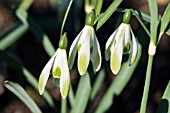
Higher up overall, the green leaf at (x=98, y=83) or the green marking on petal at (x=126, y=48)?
the green marking on petal at (x=126, y=48)

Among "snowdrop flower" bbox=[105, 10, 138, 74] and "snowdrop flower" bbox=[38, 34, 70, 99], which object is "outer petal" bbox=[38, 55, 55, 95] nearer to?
"snowdrop flower" bbox=[38, 34, 70, 99]

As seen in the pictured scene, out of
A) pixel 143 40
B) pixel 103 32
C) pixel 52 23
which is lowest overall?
pixel 103 32

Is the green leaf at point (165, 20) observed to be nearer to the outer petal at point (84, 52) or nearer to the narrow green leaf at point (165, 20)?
the narrow green leaf at point (165, 20)

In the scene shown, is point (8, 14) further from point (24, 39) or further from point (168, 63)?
point (168, 63)

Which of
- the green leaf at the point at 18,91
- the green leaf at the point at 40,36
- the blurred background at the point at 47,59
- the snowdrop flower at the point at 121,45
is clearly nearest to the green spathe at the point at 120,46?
the snowdrop flower at the point at 121,45

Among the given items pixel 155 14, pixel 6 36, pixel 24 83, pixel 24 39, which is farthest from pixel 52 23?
pixel 155 14

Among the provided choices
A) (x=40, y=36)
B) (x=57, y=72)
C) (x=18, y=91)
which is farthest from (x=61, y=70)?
(x=40, y=36)
